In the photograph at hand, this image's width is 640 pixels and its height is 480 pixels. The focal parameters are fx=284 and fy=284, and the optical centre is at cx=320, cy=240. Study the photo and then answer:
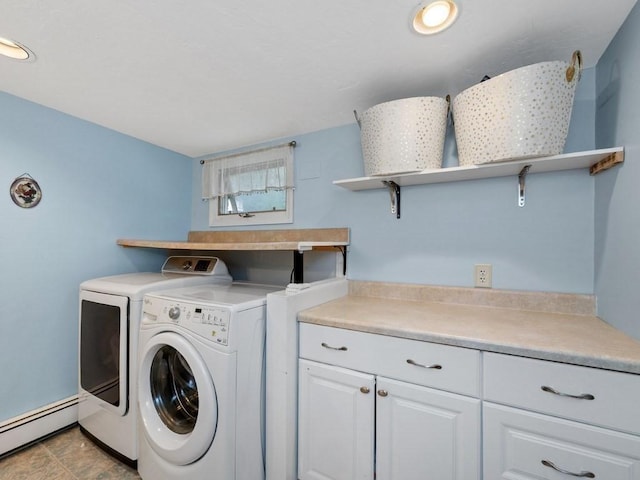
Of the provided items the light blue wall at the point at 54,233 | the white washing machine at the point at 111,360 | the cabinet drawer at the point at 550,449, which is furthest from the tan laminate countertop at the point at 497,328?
the light blue wall at the point at 54,233

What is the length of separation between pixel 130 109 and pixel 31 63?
1.54 ft

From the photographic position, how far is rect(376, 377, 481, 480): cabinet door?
3.35 ft

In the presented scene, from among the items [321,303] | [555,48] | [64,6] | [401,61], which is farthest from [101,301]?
[555,48]

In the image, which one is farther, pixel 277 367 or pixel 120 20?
pixel 277 367

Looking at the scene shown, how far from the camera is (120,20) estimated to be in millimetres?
→ 1074

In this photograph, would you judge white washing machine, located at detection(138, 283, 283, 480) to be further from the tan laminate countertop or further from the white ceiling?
the white ceiling

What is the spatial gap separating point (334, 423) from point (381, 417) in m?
0.23

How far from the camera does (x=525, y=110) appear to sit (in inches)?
43.2

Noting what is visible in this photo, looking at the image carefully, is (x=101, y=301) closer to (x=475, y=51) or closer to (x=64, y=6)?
(x=64, y=6)

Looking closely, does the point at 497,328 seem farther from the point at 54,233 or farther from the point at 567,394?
the point at 54,233

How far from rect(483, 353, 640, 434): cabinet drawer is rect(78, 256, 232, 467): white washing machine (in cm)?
170

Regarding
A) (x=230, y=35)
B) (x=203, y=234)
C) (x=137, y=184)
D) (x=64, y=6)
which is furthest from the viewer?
(x=203, y=234)

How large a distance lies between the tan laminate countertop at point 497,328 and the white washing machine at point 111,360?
38.3 inches

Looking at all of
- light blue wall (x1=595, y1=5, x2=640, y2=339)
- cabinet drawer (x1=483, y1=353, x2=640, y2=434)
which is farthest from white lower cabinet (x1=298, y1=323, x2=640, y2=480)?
light blue wall (x1=595, y1=5, x2=640, y2=339)
